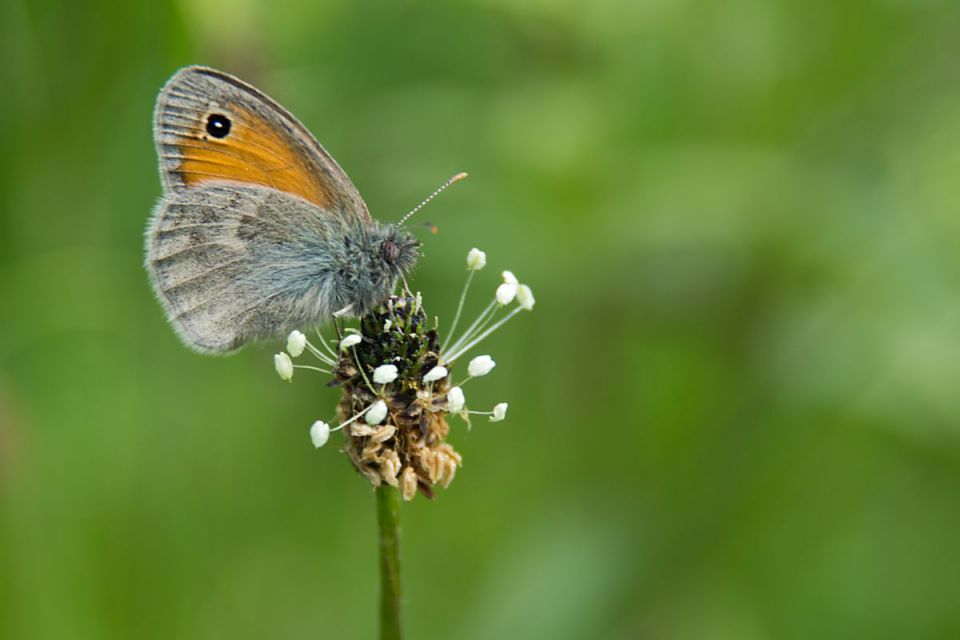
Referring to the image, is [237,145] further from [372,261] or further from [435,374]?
[435,374]

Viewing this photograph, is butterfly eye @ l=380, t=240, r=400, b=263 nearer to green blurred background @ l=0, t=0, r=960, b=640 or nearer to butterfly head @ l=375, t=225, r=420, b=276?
butterfly head @ l=375, t=225, r=420, b=276

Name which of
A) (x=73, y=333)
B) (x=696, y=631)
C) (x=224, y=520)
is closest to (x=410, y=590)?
(x=224, y=520)

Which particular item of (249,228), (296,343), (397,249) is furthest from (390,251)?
(296,343)

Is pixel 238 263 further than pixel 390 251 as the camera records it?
Yes

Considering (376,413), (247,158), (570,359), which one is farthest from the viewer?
(570,359)

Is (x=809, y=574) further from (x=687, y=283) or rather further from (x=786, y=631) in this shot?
(x=687, y=283)

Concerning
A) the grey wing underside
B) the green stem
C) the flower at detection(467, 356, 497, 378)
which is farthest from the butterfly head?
the green stem

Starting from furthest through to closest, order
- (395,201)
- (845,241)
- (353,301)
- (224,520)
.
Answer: (395,201)
(224,520)
(845,241)
(353,301)
